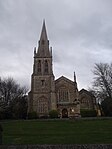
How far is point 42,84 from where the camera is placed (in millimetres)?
55781

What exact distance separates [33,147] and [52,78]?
1819 inches

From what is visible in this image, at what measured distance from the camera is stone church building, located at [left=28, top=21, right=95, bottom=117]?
174ft

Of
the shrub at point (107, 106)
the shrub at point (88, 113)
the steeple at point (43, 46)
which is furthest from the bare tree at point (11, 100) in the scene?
the shrub at point (107, 106)

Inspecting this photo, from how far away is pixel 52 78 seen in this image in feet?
182

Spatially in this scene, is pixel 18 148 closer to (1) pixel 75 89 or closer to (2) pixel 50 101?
(2) pixel 50 101

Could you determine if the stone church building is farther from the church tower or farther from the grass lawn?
the grass lawn

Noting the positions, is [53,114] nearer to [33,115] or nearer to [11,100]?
[33,115]

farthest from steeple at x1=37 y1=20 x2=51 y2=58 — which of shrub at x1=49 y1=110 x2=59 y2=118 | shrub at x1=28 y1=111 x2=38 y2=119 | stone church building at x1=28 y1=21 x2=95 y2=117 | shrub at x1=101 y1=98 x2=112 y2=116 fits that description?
shrub at x1=101 y1=98 x2=112 y2=116

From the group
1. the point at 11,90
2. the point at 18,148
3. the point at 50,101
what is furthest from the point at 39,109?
the point at 18,148

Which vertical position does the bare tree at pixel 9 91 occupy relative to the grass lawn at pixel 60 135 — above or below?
above

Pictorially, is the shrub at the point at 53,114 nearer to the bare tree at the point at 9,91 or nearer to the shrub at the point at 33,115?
the shrub at the point at 33,115

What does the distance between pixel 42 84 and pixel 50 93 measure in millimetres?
3902

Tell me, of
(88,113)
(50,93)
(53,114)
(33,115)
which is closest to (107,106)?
(88,113)

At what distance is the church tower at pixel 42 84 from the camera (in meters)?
52.8
